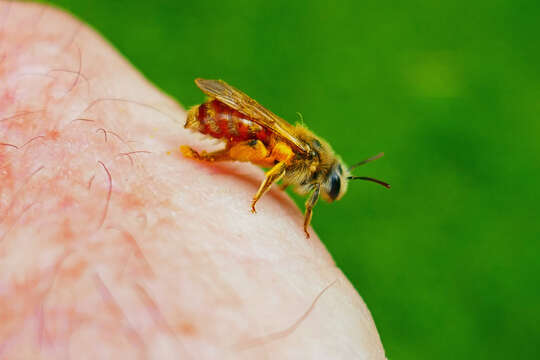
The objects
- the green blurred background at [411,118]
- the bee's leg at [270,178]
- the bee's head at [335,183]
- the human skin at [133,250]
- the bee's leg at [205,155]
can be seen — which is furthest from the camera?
the green blurred background at [411,118]

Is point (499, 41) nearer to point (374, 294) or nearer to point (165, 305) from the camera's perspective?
point (374, 294)

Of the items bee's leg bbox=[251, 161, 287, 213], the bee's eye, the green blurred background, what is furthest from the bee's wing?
the green blurred background

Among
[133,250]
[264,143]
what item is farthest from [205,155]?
[133,250]

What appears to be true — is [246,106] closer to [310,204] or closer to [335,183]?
[310,204]

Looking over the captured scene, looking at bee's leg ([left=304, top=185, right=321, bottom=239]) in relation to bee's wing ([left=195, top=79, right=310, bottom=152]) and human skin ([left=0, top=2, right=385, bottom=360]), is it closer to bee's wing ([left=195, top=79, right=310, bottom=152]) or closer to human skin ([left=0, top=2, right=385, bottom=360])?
human skin ([left=0, top=2, right=385, bottom=360])

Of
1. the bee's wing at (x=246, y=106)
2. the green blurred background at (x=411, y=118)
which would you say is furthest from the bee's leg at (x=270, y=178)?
the green blurred background at (x=411, y=118)

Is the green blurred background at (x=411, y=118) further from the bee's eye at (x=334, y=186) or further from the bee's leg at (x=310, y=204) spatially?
the bee's leg at (x=310, y=204)

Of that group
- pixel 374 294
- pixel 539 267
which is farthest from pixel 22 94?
pixel 539 267
